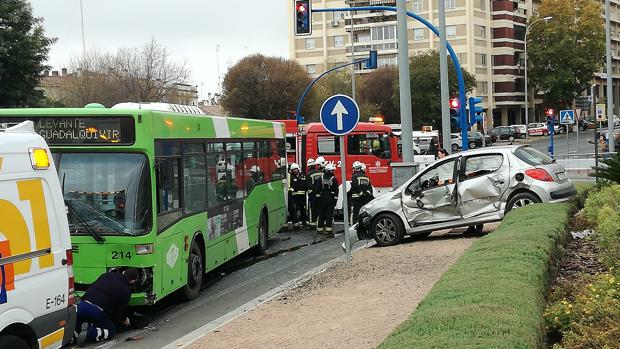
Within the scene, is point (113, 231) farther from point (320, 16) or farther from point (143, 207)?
point (320, 16)

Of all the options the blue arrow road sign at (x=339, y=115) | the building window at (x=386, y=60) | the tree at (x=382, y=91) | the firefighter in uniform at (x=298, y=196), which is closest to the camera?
the blue arrow road sign at (x=339, y=115)

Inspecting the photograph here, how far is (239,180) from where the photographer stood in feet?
45.2

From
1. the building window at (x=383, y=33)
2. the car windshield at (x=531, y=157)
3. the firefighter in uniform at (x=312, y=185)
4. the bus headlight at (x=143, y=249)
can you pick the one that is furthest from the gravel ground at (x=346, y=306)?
the building window at (x=383, y=33)

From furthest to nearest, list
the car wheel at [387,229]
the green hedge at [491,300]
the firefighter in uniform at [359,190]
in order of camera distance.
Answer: the firefighter in uniform at [359,190] < the car wheel at [387,229] < the green hedge at [491,300]

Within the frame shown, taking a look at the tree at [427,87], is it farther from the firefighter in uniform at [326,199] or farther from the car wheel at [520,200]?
the car wheel at [520,200]

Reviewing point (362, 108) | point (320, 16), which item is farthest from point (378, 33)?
point (362, 108)

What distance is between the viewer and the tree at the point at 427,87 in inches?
2763

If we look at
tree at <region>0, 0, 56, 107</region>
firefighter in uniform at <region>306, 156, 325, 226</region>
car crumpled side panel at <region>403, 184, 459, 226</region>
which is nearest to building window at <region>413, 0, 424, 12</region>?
tree at <region>0, 0, 56, 107</region>

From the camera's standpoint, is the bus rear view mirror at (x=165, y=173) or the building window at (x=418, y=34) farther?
the building window at (x=418, y=34)

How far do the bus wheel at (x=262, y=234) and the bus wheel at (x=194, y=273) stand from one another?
4.12 m

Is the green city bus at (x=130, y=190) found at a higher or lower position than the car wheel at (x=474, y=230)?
higher

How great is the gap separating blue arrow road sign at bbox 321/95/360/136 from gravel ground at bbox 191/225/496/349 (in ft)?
7.28

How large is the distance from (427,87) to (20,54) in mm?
46043

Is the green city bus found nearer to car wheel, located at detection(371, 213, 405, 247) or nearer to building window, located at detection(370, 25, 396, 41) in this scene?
car wheel, located at detection(371, 213, 405, 247)
